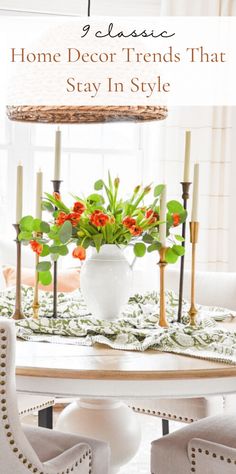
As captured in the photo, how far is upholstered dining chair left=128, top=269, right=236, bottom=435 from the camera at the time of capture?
3.26 metres

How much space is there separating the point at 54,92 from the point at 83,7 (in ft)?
7.21

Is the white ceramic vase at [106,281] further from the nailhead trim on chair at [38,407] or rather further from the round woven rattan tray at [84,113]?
the nailhead trim on chair at [38,407]

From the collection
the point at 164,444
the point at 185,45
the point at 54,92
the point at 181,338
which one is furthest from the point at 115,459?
the point at 185,45

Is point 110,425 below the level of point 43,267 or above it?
below

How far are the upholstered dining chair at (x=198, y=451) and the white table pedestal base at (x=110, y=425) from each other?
1.50 ft

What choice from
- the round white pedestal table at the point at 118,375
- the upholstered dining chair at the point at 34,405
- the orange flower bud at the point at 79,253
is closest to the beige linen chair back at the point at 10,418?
the round white pedestal table at the point at 118,375

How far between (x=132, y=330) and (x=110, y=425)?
0.57 meters

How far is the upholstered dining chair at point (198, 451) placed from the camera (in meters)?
2.35

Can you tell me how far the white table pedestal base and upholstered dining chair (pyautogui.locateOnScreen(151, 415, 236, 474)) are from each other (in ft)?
1.50

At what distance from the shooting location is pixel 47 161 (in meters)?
5.11

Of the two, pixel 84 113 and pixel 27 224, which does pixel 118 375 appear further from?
pixel 84 113

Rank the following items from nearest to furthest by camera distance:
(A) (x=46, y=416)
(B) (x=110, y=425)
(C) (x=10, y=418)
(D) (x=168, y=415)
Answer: (C) (x=10, y=418)
(B) (x=110, y=425)
(D) (x=168, y=415)
(A) (x=46, y=416)

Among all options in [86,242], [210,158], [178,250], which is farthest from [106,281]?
[210,158]

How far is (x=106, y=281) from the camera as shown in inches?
105
